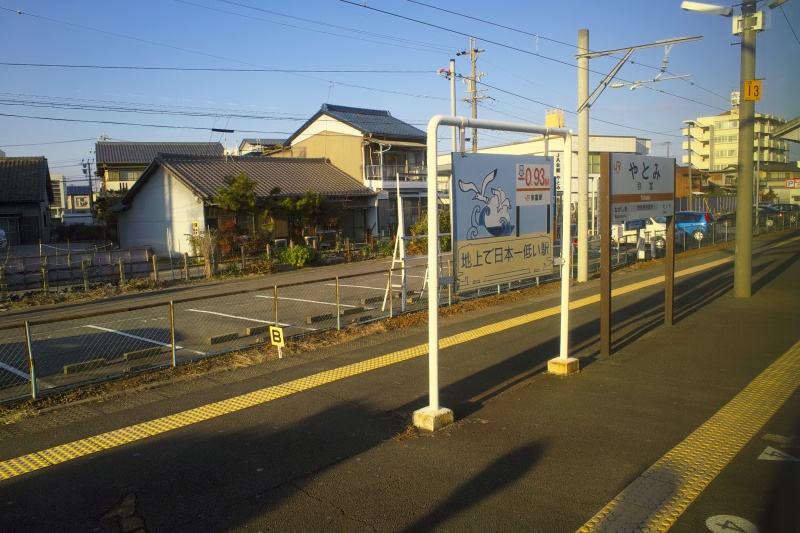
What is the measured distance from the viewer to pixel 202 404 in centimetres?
704

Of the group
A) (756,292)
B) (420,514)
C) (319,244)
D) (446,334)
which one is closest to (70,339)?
(446,334)

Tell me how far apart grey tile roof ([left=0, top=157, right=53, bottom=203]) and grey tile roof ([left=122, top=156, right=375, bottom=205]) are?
8017 millimetres

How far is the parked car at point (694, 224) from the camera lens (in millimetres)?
29578

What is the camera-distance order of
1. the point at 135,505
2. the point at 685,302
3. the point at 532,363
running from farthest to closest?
1. the point at 685,302
2. the point at 532,363
3. the point at 135,505

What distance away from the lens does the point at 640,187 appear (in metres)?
9.34

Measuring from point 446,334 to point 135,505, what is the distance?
21.9 feet

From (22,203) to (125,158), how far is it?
20747 mm

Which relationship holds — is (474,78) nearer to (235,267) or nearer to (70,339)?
(235,267)

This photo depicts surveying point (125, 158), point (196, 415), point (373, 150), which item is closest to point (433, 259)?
point (196, 415)

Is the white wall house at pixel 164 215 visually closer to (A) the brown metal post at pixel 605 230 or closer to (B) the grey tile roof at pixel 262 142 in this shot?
(A) the brown metal post at pixel 605 230

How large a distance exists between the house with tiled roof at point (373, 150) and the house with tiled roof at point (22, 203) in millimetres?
17298

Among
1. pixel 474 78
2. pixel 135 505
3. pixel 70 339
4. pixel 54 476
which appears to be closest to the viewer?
pixel 135 505

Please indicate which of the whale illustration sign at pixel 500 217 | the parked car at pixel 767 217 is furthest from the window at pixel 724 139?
Answer: the whale illustration sign at pixel 500 217

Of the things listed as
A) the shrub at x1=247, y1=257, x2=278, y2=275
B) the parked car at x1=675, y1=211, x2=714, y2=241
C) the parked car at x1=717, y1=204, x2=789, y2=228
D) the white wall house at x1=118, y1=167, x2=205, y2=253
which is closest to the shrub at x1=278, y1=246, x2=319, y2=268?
the shrub at x1=247, y1=257, x2=278, y2=275
